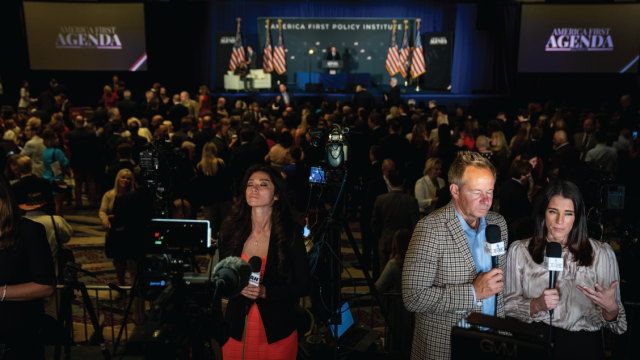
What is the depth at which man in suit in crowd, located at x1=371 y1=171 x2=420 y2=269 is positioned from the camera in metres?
4.77

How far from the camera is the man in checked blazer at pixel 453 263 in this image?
2195mm

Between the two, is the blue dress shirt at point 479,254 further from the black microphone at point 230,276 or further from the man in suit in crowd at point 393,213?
the man in suit in crowd at point 393,213

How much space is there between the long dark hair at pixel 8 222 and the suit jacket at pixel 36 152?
5.35m

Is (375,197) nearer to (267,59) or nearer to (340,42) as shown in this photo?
(267,59)

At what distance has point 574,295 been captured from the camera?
2.37m

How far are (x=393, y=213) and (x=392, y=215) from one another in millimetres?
22

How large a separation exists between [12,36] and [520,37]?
51.3 ft

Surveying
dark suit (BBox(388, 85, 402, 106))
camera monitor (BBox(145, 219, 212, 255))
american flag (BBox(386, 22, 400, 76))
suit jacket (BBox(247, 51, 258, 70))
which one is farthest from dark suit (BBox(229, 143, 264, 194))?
american flag (BBox(386, 22, 400, 76))

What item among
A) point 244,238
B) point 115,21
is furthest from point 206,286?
point 115,21

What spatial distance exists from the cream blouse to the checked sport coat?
17 cm

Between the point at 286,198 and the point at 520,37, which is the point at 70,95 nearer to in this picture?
the point at 520,37

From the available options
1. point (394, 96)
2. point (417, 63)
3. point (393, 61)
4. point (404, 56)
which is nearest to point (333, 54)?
point (393, 61)

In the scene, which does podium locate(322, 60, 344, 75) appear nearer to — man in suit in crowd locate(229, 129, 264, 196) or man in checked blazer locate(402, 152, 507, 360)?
man in suit in crowd locate(229, 129, 264, 196)

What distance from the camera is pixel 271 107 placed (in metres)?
12.2
